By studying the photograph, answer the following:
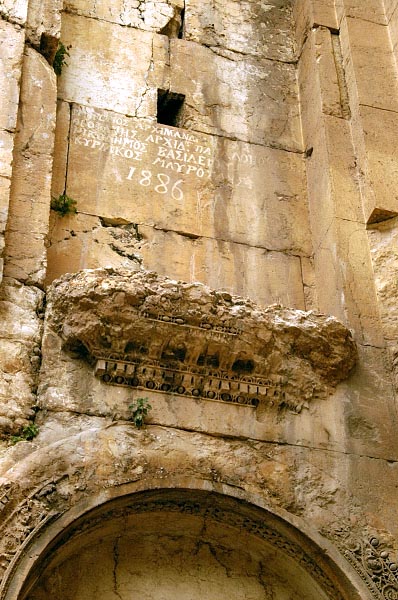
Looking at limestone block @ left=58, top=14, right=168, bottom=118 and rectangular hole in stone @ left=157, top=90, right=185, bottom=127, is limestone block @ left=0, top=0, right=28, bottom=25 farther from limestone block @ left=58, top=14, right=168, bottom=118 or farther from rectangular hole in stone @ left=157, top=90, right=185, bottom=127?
rectangular hole in stone @ left=157, top=90, right=185, bottom=127

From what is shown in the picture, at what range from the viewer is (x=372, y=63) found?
27.7 ft

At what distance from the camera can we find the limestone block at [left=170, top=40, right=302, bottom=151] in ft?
27.6

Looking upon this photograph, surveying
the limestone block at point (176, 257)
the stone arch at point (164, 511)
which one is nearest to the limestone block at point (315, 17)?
the limestone block at point (176, 257)

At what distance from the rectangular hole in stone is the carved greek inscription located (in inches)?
11.6

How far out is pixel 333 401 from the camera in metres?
6.62

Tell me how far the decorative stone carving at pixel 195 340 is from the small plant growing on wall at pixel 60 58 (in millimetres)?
2489

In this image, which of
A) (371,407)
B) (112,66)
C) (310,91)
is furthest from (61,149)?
(371,407)

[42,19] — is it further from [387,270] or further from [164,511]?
[164,511]

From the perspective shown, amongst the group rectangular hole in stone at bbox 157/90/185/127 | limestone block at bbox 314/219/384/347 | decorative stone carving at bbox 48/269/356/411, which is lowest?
decorative stone carving at bbox 48/269/356/411

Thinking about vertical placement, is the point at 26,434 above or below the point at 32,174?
below

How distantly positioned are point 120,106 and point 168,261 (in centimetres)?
170

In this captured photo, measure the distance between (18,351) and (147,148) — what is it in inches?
103

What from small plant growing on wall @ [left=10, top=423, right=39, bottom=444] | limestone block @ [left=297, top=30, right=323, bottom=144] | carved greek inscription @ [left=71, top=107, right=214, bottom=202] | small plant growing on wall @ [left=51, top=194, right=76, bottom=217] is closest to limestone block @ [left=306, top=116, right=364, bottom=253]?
limestone block @ [left=297, top=30, right=323, bottom=144]

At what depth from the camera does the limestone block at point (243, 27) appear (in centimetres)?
903
